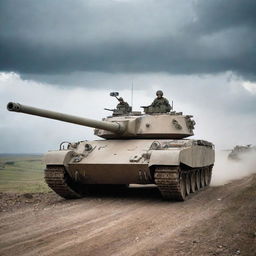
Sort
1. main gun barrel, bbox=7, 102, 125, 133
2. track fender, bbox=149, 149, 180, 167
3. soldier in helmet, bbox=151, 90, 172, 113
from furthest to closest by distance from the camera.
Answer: soldier in helmet, bbox=151, 90, 172, 113, track fender, bbox=149, 149, 180, 167, main gun barrel, bbox=7, 102, 125, 133

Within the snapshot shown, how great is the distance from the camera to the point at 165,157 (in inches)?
470

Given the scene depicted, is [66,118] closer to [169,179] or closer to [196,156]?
[169,179]

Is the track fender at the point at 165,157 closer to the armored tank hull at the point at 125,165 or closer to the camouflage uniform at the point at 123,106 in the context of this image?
the armored tank hull at the point at 125,165

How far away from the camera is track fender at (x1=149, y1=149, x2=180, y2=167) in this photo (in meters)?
11.8

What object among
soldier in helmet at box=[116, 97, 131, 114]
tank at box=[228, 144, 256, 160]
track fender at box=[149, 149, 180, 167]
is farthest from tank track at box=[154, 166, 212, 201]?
tank at box=[228, 144, 256, 160]

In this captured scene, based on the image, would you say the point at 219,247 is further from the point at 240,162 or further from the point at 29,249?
the point at 240,162

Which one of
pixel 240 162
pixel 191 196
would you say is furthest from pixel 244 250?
pixel 240 162

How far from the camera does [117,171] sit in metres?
12.8

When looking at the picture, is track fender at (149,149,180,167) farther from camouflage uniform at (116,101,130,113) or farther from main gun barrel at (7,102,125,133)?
camouflage uniform at (116,101,130,113)

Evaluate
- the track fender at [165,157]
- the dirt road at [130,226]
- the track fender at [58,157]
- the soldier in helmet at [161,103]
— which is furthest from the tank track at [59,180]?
the soldier in helmet at [161,103]

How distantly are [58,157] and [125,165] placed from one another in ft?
7.23

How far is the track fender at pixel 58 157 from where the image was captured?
13.2m

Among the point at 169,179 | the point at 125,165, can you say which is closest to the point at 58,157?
the point at 125,165

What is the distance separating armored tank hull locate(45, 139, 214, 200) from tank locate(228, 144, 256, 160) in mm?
18204
